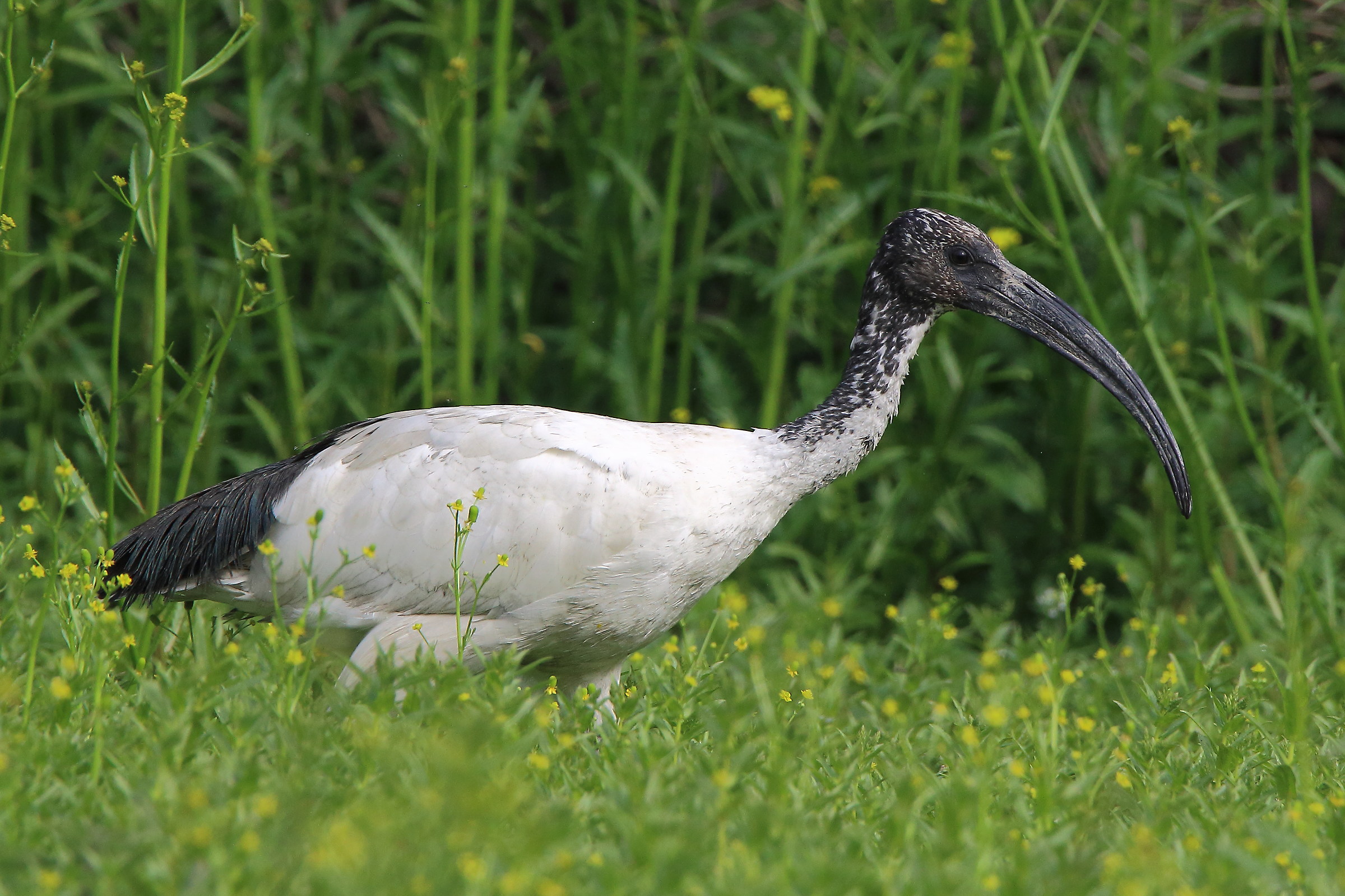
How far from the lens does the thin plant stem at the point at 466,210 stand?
5.14 meters

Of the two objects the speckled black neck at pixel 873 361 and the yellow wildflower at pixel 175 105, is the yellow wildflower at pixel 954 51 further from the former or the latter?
the yellow wildflower at pixel 175 105

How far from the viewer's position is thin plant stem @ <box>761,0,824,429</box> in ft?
17.8

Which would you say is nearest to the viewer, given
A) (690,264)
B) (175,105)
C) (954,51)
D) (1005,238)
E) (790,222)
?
(175,105)

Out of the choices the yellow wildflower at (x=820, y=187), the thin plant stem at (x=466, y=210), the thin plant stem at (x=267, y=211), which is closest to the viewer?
the thin plant stem at (x=466, y=210)

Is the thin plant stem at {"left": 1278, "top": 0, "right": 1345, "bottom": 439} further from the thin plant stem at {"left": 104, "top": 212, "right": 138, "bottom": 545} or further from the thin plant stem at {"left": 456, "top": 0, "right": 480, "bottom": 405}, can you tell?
the thin plant stem at {"left": 104, "top": 212, "right": 138, "bottom": 545}

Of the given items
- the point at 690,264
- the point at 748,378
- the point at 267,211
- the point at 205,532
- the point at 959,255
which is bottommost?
the point at 748,378

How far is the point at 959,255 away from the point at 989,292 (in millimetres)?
137

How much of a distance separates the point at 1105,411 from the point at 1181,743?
7.67 ft

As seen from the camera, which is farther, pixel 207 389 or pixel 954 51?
pixel 954 51

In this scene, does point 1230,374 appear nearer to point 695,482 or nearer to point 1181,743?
point 1181,743

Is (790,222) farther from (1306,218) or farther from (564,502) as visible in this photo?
(564,502)

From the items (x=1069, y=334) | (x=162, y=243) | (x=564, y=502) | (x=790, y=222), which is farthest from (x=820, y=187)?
(x=162, y=243)

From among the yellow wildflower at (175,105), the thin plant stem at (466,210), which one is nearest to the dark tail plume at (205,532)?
the yellow wildflower at (175,105)

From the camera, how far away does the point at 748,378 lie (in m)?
6.73
